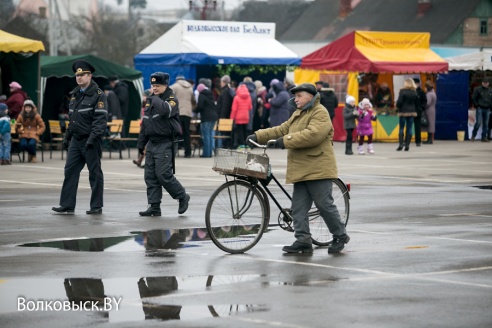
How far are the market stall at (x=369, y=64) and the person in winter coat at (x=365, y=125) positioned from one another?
4019 mm

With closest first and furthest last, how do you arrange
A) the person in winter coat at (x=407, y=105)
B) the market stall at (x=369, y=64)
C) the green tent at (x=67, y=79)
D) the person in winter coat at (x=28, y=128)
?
the person in winter coat at (x=28, y=128), the green tent at (x=67, y=79), the person in winter coat at (x=407, y=105), the market stall at (x=369, y=64)

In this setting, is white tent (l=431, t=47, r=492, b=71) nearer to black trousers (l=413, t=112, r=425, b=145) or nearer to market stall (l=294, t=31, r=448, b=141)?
market stall (l=294, t=31, r=448, b=141)

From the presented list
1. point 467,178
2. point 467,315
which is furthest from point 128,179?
point 467,315

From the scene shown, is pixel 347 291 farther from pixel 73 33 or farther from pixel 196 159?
pixel 73 33

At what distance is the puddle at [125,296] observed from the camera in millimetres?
8219

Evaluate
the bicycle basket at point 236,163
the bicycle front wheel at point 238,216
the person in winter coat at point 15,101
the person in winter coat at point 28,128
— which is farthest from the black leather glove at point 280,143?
the person in winter coat at point 15,101

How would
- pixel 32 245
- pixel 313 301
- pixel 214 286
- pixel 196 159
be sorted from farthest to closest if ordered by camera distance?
pixel 196 159
pixel 32 245
pixel 214 286
pixel 313 301

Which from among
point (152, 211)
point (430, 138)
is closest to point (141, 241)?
point (152, 211)

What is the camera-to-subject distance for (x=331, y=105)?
29.9m

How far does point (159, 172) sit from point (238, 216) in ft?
11.3

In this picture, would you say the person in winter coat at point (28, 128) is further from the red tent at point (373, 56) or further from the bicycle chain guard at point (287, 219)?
the bicycle chain guard at point (287, 219)

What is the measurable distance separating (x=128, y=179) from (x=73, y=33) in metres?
47.6

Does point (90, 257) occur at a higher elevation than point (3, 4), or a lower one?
lower

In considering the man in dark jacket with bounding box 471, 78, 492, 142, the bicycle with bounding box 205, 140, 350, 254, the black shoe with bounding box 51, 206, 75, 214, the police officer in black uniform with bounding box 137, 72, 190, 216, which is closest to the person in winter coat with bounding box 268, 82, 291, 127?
the man in dark jacket with bounding box 471, 78, 492, 142
